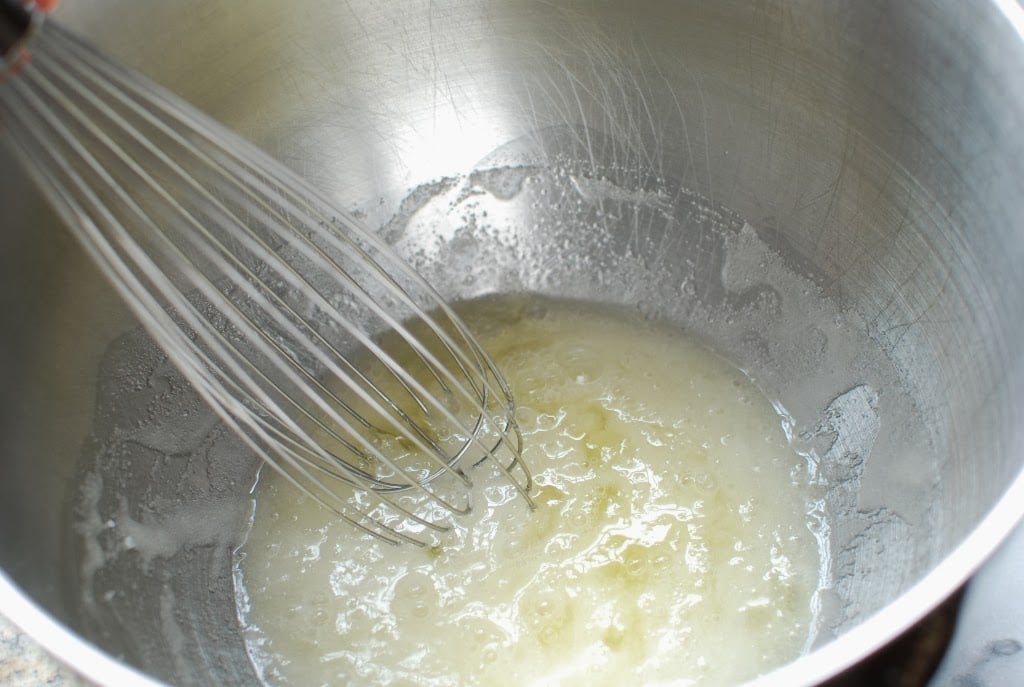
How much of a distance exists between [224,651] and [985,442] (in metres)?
0.69

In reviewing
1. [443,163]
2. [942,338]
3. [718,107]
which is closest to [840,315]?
[942,338]

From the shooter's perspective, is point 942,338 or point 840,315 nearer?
point 942,338

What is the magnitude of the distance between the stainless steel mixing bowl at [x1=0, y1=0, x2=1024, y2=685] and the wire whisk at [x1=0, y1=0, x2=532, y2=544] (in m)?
0.06

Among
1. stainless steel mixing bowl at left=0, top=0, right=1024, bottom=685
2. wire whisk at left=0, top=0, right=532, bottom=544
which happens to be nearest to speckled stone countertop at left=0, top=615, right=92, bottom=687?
stainless steel mixing bowl at left=0, top=0, right=1024, bottom=685

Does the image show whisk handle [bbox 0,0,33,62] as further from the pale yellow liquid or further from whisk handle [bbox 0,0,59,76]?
the pale yellow liquid

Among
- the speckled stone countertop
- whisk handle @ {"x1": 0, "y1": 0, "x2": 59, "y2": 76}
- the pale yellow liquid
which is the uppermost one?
whisk handle @ {"x1": 0, "y1": 0, "x2": 59, "y2": 76}

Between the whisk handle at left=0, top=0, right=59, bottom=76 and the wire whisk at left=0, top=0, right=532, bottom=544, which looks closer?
the whisk handle at left=0, top=0, right=59, bottom=76

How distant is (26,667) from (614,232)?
757 millimetres

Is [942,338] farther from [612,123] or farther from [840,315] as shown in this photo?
[612,123]

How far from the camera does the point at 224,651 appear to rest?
85 centimetres

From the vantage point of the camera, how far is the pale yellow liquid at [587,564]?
0.82 metres

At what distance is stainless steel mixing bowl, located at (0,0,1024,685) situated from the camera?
2.48ft

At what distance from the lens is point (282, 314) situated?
0.92m

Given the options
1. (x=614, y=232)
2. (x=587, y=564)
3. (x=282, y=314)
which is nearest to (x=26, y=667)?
(x=282, y=314)
